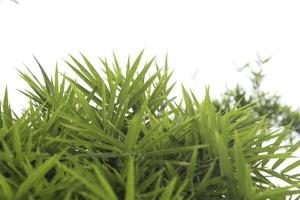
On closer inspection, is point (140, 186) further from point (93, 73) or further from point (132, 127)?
point (93, 73)

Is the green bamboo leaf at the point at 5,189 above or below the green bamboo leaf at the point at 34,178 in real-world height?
below

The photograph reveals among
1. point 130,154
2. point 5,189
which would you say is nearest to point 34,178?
point 5,189

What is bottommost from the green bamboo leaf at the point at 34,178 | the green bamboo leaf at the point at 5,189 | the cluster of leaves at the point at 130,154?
the green bamboo leaf at the point at 5,189

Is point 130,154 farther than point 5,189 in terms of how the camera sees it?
Yes

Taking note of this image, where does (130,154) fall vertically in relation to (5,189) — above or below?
above

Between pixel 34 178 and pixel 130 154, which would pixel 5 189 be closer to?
pixel 34 178

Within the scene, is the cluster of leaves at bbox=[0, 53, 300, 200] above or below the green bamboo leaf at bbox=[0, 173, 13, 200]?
above

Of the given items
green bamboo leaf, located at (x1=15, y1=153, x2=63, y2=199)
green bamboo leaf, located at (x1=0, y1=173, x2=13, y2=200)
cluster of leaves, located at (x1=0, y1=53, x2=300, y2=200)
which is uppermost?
cluster of leaves, located at (x1=0, y1=53, x2=300, y2=200)

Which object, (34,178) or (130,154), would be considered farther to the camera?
(130,154)
